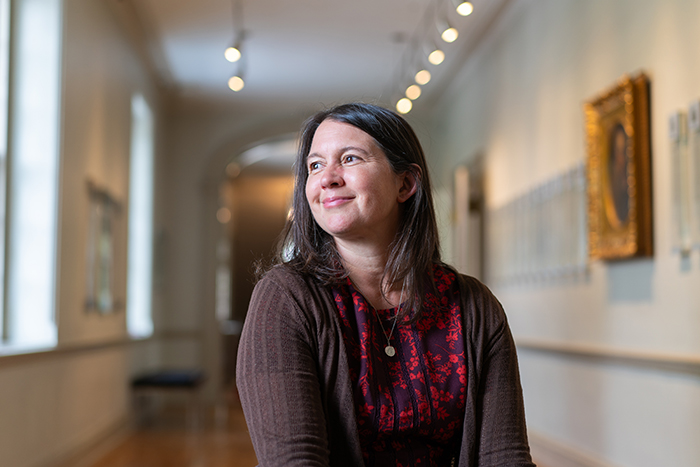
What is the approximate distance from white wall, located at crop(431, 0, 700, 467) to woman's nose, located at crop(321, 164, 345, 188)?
322 cm

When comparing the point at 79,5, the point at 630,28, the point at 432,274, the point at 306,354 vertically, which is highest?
the point at 79,5

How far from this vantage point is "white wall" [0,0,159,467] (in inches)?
221

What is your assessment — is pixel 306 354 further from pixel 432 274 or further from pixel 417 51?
pixel 417 51

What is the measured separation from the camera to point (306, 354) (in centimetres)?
190

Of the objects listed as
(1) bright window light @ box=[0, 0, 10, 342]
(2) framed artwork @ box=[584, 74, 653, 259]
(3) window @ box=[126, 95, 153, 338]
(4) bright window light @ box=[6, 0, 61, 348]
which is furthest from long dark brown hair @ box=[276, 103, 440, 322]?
(3) window @ box=[126, 95, 153, 338]

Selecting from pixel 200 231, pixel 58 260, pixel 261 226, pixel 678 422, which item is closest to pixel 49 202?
pixel 58 260

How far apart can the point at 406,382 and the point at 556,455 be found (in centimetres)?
557

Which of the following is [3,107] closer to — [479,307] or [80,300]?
[80,300]

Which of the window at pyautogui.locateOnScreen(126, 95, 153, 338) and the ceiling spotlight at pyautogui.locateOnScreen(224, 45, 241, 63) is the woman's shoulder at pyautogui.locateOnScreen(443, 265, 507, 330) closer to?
the ceiling spotlight at pyautogui.locateOnScreen(224, 45, 241, 63)

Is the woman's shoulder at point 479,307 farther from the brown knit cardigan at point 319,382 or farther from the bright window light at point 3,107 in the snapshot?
the bright window light at point 3,107

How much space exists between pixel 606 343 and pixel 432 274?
414 centimetres

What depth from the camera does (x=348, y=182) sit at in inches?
80.0

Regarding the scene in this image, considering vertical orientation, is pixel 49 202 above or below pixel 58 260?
above

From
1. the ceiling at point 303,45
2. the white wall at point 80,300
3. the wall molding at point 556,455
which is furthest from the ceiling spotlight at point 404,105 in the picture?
the wall molding at point 556,455
